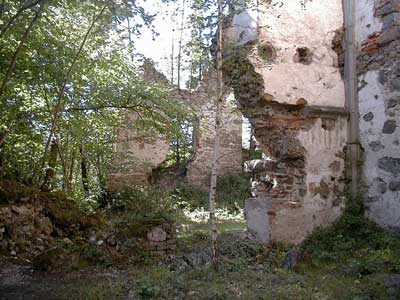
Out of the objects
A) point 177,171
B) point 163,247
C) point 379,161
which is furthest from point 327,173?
point 177,171

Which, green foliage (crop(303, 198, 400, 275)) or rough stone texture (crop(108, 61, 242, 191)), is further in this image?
rough stone texture (crop(108, 61, 242, 191))

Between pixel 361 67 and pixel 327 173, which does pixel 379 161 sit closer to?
pixel 327 173

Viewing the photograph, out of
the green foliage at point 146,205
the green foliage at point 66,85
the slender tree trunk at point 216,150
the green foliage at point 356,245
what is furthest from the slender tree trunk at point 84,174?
the green foliage at point 356,245

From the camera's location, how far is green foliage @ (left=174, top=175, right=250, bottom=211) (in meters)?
12.1

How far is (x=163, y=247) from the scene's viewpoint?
6273 mm

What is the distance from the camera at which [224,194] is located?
512 inches

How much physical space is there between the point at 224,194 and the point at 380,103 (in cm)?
750

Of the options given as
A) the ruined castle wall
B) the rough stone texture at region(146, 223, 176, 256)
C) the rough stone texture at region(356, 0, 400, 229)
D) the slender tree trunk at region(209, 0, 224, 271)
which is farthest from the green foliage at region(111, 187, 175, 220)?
the ruined castle wall

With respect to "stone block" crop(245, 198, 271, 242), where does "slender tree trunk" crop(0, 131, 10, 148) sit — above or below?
above

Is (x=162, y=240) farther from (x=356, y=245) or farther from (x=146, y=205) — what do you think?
(x=356, y=245)

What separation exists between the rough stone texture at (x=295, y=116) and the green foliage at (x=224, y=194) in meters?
5.53

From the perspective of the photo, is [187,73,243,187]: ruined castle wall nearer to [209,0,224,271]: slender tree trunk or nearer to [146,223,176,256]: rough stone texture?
[146,223,176,256]: rough stone texture

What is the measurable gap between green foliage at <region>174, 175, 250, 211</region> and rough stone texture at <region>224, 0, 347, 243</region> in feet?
18.2

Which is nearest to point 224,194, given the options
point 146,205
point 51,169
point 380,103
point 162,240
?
point 146,205
